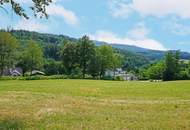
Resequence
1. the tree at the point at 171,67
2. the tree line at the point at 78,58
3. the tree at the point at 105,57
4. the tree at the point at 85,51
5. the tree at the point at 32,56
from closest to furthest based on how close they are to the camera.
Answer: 1. the tree at the point at 32,56
2. the tree line at the point at 78,58
3. the tree at the point at 171,67
4. the tree at the point at 85,51
5. the tree at the point at 105,57

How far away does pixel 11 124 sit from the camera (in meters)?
18.7

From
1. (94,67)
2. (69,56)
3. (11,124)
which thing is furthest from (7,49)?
(11,124)

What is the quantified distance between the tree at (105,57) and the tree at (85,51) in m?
4.49

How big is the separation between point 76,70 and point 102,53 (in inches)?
462

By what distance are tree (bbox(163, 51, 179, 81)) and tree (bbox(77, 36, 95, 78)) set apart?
25876 mm

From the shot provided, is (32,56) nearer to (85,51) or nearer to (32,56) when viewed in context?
(32,56)

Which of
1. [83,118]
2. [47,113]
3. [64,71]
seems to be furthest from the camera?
[64,71]

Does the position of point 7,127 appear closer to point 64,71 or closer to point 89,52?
point 89,52

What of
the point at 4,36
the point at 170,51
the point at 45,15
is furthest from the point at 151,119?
the point at 170,51

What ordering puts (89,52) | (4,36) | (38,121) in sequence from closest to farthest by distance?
(38,121) → (4,36) → (89,52)

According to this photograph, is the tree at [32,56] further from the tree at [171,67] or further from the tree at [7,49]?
the tree at [171,67]

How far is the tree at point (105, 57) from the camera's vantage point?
167m

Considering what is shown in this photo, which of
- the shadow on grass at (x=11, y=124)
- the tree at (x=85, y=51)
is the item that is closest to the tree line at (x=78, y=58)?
the tree at (x=85, y=51)

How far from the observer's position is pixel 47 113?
23469mm
